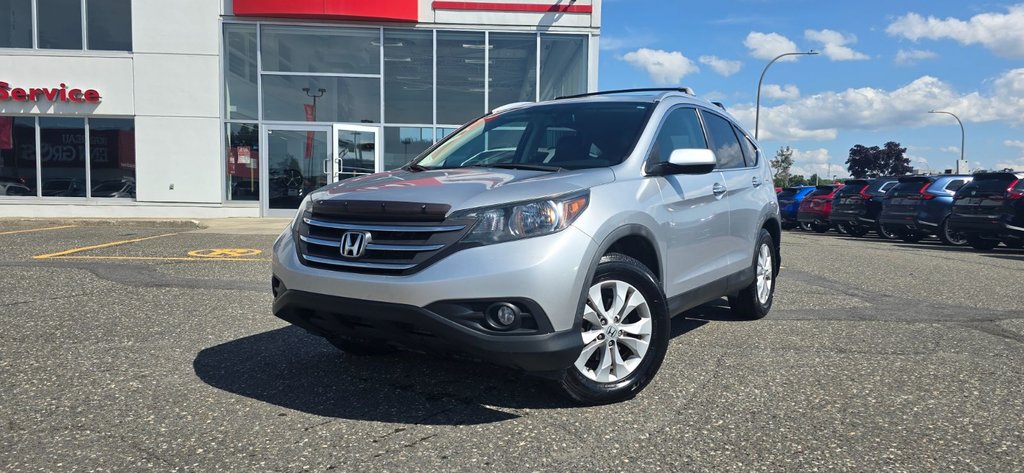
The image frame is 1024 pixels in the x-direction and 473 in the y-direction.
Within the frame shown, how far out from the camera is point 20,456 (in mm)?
2662

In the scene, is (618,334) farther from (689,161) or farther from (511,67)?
(511,67)

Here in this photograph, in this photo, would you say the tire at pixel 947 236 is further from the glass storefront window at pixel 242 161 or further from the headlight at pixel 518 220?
the glass storefront window at pixel 242 161

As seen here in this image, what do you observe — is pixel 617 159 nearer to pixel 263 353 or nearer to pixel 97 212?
pixel 263 353

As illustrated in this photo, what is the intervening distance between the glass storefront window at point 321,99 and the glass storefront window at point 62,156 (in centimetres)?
441

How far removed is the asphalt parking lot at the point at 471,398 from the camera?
2.74m

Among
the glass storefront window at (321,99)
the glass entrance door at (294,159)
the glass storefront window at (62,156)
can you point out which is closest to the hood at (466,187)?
the glass entrance door at (294,159)

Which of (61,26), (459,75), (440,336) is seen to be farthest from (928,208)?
(61,26)

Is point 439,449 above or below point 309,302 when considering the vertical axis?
below

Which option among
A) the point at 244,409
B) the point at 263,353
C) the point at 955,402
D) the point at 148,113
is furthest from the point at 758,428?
the point at 148,113

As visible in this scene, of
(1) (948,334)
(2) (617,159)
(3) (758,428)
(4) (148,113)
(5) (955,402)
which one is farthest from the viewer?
(4) (148,113)

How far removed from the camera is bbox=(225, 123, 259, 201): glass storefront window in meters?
16.8

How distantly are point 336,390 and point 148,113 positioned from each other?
50.4 ft

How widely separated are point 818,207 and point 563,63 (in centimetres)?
784

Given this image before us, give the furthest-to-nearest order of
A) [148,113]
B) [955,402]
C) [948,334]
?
[148,113] < [948,334] < [955,402]
